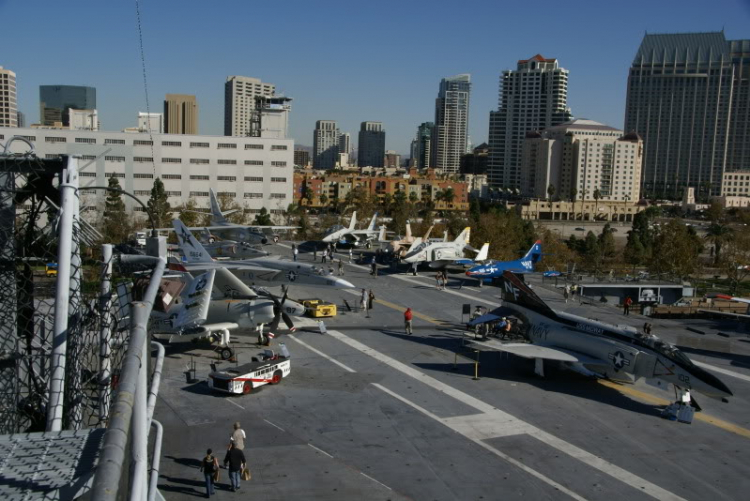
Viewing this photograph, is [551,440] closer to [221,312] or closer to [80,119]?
[221,312]

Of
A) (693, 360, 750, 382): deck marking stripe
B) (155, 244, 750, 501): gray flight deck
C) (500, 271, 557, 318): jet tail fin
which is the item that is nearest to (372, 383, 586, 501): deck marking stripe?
(155, 244, 750, 501): gray flight deck

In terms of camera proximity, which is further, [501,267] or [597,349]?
[501,267]

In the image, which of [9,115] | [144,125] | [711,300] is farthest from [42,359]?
[9,115]

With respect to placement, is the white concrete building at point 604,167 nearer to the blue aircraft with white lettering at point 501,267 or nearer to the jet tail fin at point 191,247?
the blue aircraft with white lettering at point 501,267

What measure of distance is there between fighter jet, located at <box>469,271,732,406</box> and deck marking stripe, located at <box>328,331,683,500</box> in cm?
312

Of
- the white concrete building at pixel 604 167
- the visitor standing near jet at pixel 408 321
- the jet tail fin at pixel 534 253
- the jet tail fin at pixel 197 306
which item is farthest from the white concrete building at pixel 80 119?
the white concrete building at pixel 604 167

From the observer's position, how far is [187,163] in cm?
9350

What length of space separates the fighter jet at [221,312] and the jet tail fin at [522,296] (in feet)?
30.9

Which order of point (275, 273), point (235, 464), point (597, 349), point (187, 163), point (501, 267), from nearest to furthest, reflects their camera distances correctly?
point (235, 464) < point (597, 349) < point (275, 273) < point (501, 267) < point (187, 163)

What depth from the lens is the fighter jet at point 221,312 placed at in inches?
1058

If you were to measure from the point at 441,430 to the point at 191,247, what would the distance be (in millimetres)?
23318

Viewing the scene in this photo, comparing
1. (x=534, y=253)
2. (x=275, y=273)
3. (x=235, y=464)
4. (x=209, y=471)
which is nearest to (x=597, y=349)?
(x=235, y=464)

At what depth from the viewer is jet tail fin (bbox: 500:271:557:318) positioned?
2789cm

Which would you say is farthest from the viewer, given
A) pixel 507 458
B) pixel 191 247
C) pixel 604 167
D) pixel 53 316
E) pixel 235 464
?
A: pixel 604 167
